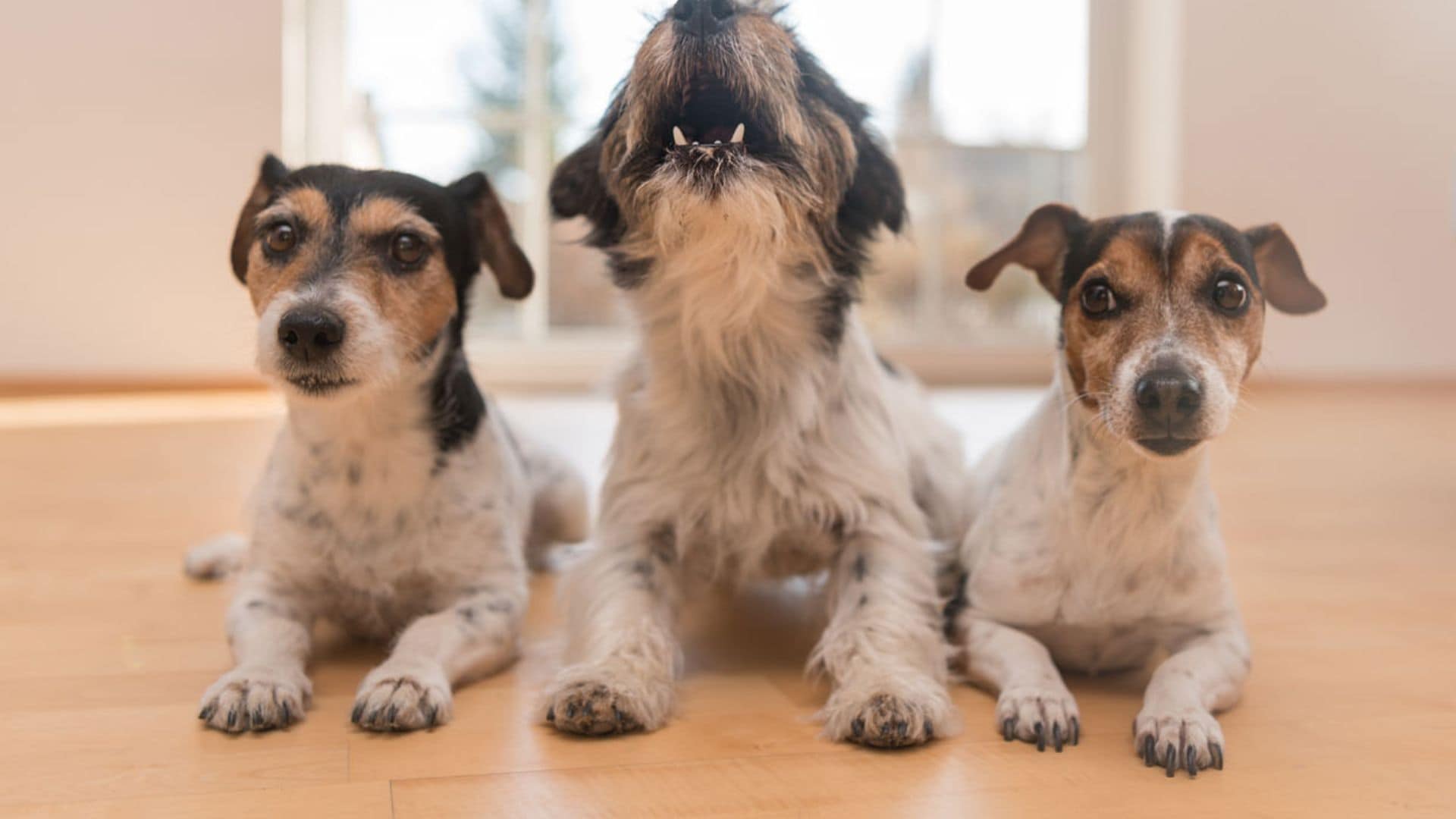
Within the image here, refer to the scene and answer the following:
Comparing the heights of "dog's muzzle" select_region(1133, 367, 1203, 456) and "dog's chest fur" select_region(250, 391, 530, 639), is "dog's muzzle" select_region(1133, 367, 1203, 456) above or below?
above

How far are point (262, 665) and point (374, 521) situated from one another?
35cm

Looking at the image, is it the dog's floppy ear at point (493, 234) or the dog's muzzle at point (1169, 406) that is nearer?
the dog's muzzle at point (1169, 406)

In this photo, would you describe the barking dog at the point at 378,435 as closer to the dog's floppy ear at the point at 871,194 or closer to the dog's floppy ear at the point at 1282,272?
the dog's floppy ear at the point at 871,194

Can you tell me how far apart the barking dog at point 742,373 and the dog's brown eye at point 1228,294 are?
631 millimetres

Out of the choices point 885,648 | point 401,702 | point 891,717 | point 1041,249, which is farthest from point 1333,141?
point 401,702

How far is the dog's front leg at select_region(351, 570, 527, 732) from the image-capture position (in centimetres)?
194

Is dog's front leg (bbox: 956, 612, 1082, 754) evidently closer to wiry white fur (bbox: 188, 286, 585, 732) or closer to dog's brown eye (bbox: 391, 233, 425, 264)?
wiry white fur (bbox: 188, 286, 585, 732)

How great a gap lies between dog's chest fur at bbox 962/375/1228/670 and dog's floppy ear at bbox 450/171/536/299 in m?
1.03

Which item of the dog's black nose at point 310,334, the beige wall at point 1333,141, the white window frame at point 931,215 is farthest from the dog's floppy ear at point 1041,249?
the beige wall at point 1333,141

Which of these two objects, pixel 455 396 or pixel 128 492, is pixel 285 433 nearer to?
pixel 455 396

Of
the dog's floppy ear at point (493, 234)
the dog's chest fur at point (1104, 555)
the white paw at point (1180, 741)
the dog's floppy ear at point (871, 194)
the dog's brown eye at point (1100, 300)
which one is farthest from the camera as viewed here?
the dog's floppy ear at point (493, 234)

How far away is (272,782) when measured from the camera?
1717 mm

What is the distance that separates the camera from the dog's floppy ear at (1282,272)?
222 cm

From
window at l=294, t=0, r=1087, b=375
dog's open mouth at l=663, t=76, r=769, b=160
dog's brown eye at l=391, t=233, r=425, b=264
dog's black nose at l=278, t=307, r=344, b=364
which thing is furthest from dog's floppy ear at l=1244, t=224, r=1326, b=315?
window at l=294, t=0, r=1087, b=375
